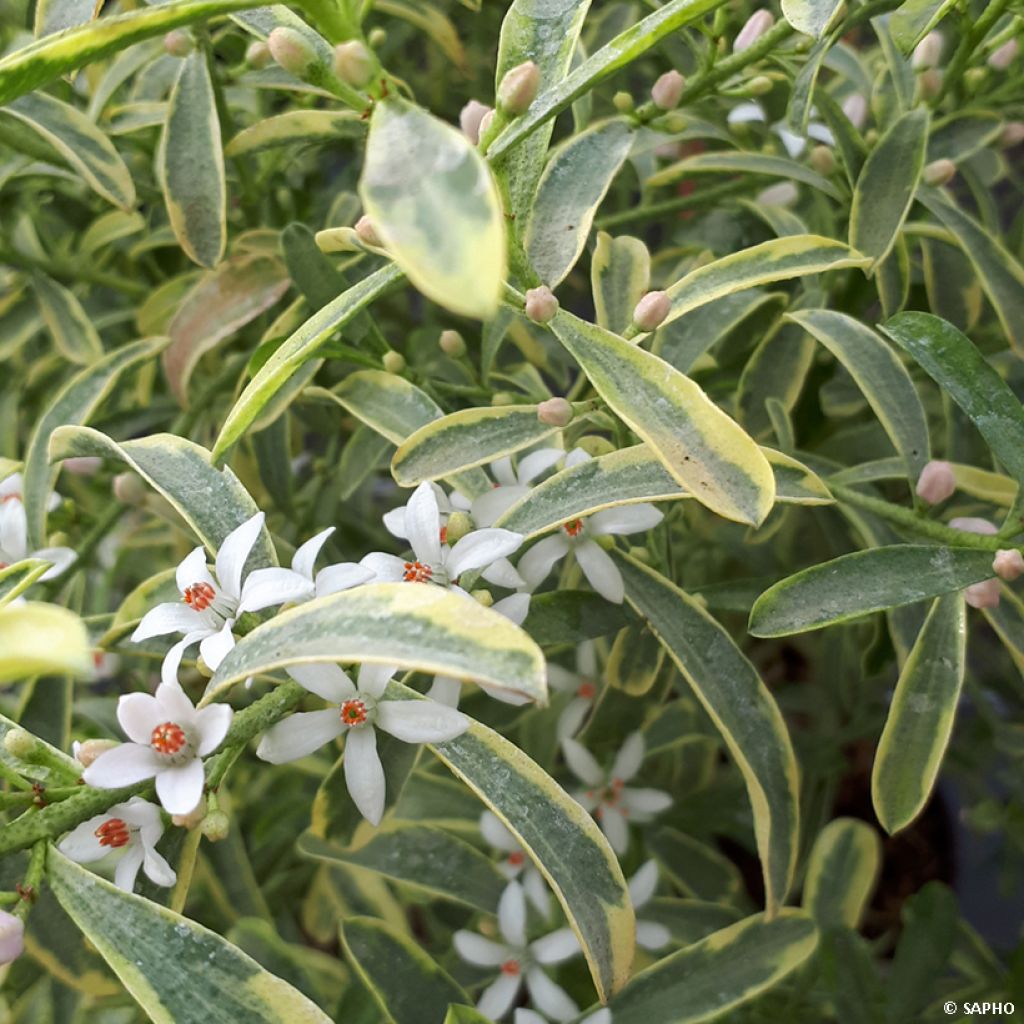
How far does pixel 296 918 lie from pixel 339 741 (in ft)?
1.50

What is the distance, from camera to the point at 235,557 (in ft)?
1.72

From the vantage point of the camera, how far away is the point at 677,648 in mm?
609

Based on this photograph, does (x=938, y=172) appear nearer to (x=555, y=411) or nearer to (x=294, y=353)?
(x=555, y=411)

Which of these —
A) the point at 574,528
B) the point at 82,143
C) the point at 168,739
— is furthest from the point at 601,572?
the point at 82,143

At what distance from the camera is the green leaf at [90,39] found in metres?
0.41

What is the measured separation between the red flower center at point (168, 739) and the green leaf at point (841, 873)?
0.56 m

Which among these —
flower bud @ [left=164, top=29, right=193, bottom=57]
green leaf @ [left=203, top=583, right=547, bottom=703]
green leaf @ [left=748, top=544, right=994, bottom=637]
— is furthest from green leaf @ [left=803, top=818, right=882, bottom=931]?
flower bud @ [left=164, top=29, right=193, bottom=57]

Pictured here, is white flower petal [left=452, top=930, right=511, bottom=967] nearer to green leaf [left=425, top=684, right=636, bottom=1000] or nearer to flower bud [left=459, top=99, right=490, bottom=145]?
green leaf [left=425, top=684, right=636, bottom=1000]

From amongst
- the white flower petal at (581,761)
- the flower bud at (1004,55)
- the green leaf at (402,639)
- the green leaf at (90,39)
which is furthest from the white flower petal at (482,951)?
the flower bud at (1004,55)

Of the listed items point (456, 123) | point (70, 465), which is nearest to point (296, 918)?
point (70, 465)

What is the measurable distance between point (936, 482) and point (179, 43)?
602mm

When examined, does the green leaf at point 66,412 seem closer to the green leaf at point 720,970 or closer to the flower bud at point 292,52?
the flower bud at point 292,52

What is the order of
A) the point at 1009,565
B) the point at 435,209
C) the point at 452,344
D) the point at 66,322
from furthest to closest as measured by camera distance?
the point at 66,322 < the point at 452,344 < the point at 1009,565 < the point at 435,209

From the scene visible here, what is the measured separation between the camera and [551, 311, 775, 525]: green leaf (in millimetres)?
458
